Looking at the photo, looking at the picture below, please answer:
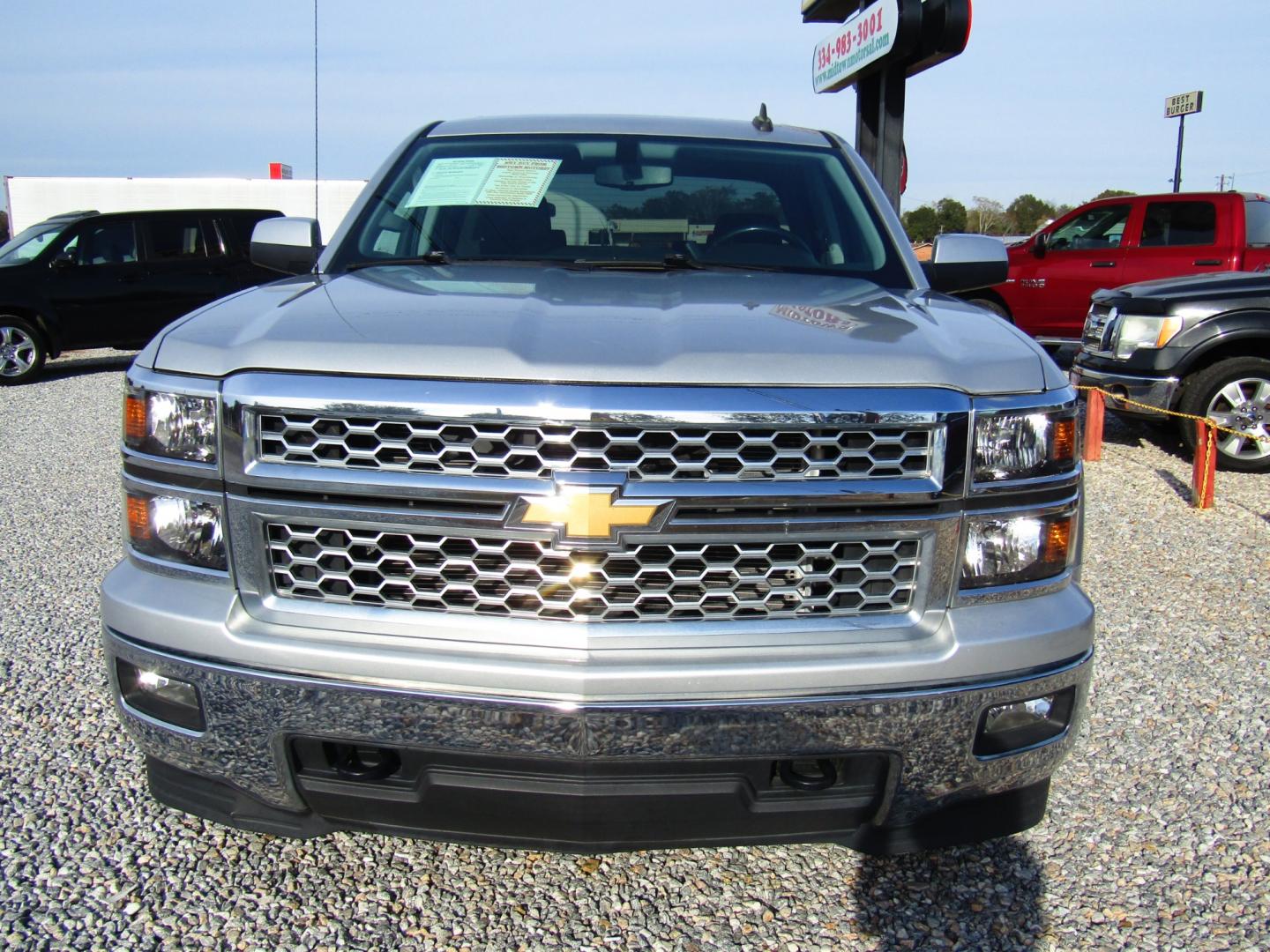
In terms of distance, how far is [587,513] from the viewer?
1833 mm

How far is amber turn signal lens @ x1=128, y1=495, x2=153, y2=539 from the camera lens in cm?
205

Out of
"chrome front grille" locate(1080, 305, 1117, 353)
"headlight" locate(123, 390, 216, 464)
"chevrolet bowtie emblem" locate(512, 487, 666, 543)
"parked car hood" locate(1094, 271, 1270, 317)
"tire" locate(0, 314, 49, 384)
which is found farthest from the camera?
"tire" locate(0, 314, 49, 384)

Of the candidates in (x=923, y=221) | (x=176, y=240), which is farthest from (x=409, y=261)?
(x=923, y=221)

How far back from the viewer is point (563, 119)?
12.1ft

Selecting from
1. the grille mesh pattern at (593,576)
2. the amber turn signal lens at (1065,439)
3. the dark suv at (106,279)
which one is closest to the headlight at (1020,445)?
the amber turn signal lens at (1065,439)

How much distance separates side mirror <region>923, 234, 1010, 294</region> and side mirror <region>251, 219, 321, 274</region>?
1962 mm

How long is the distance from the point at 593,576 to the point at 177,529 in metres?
0.81

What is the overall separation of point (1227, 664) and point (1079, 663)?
95.7 inches

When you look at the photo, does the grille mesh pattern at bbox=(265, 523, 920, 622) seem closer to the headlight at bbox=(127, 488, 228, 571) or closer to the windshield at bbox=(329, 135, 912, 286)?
the headlight at bbox=(127, 488, 228, 571)

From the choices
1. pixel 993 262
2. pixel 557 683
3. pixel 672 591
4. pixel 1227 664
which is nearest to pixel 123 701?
pixel 557 683

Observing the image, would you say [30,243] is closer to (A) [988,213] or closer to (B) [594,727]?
(B) [594,727]

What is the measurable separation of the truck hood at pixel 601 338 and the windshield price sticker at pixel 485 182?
0.71 m

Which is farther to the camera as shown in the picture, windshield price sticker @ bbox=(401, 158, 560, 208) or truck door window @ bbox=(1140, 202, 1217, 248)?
truck door window @ bbox=(1140, 202, 1217, 248)

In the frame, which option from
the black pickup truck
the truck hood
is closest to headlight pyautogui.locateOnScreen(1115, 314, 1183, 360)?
the black pickup truck
